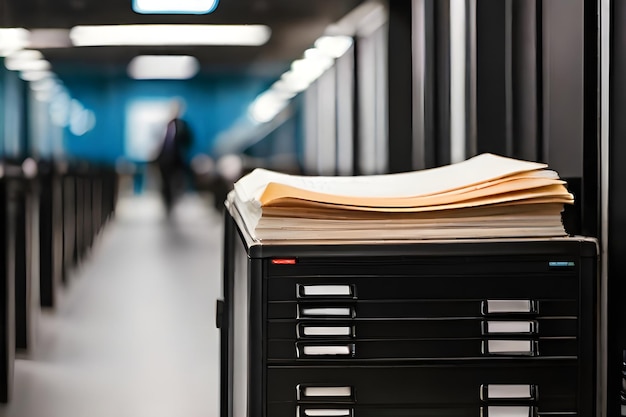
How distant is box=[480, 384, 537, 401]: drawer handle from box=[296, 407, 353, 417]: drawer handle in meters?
0.14

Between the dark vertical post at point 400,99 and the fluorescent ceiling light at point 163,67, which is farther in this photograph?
the fluorescent ceiling light at point 163,67

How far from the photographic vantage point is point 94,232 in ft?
13.9

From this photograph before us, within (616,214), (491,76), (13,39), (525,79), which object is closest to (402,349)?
(616,214)

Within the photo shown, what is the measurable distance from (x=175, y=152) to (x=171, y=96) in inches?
7.8

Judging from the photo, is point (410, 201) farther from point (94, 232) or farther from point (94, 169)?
point (94, 232)

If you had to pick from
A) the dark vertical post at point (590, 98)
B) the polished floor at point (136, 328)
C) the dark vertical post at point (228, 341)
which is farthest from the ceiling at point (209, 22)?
the dark vertical post at point (590, 98)

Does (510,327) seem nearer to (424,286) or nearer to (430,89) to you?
(424,286)

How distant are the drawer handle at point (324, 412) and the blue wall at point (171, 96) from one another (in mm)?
1921

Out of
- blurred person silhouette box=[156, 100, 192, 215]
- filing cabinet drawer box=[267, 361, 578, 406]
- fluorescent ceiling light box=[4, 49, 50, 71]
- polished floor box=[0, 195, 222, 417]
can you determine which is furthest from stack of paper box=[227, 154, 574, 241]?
fluorescent ceiling light box=[4, 49, 50, 71]

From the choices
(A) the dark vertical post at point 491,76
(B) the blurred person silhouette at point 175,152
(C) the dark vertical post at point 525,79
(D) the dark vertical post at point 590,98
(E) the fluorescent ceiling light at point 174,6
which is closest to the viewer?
(D) the dark vertical post at point 590,98

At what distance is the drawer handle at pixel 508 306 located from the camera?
868 millimetres

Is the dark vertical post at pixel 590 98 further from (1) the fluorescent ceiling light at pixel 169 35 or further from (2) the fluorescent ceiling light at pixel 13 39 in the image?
(2) the fluorescent ceiling light at pixel 13 39

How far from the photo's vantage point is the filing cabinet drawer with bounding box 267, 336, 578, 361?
85 centimetres

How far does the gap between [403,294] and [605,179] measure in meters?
0.43
